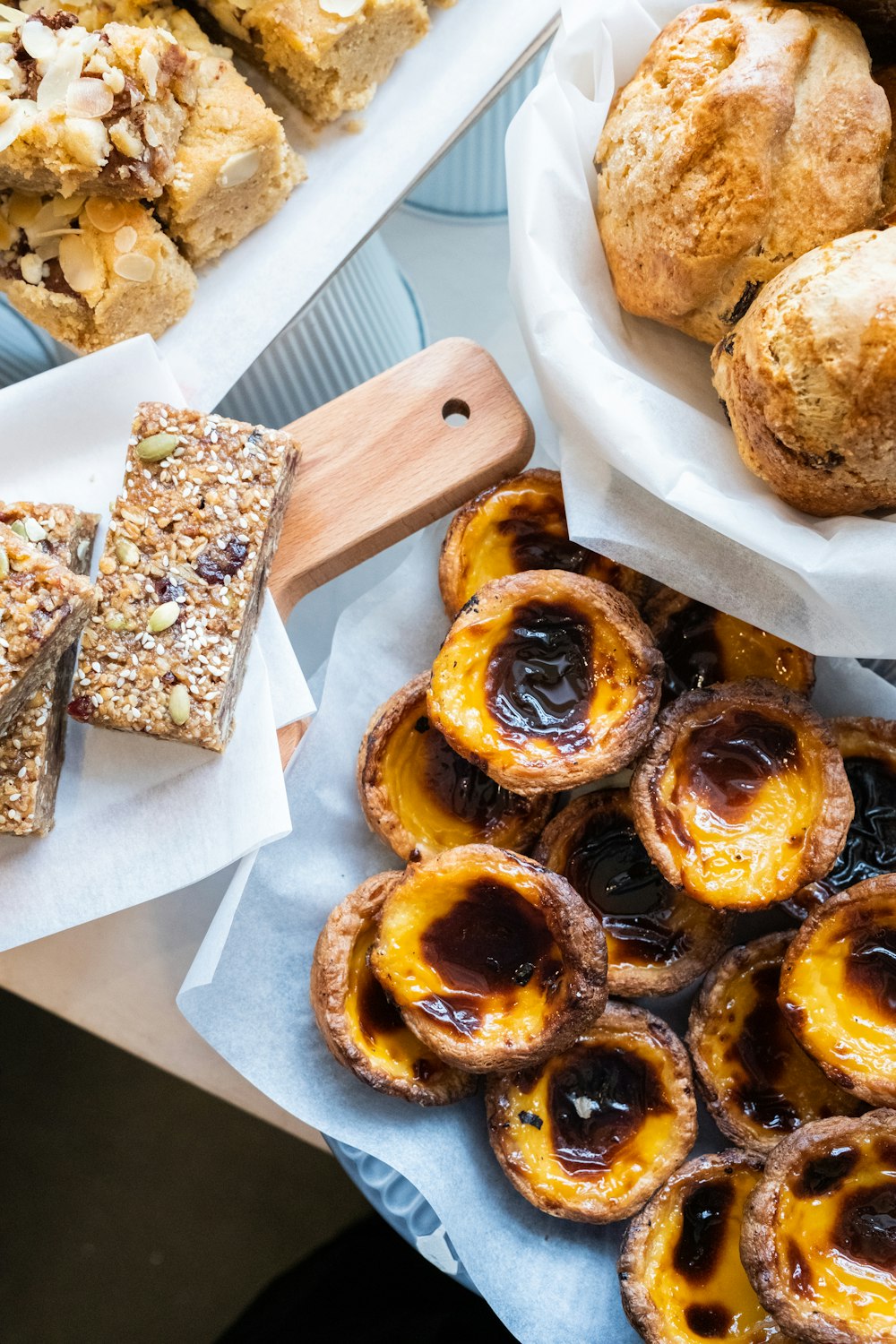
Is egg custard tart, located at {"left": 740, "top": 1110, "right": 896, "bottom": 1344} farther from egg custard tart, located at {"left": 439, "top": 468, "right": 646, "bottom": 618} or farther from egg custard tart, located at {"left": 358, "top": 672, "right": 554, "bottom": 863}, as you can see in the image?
egg custard tart, located at {"left": 439, "top": 468, "right": 646, "bottom": 618}

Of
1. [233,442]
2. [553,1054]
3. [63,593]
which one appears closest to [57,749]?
[63,593]

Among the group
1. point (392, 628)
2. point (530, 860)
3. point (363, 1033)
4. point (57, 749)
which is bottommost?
point (363, 1033)

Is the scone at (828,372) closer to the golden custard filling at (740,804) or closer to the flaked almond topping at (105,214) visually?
the golden custard filling at (740,804)

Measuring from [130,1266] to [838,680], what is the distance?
197cm

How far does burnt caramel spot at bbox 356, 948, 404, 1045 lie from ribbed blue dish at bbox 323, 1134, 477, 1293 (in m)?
0.16

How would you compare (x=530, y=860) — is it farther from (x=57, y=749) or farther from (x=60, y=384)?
(x=60, y=384)

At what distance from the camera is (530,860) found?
4.82 ft

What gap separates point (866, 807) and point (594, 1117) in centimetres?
57

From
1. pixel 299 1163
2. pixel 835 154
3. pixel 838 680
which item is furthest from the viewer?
pixel 299 1163

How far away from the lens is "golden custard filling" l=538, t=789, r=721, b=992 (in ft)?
5.19

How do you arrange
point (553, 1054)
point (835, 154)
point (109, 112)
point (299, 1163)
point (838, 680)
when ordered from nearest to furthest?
point (835, 154) → point (109, 112) → point (553, 1054) → point (838, 680) → point (299, 1163)

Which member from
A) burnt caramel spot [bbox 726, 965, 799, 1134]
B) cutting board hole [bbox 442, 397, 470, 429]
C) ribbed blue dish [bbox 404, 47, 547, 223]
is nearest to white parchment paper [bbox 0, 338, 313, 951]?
cutting board hole [bbox 442, 397, 470, 429]

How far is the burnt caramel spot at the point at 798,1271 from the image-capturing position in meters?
1.38

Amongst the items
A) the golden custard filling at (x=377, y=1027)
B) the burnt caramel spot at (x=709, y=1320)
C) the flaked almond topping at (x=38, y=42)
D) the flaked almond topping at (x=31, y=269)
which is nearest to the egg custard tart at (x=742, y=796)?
the golden custard filling at (x=377, y=1027)
